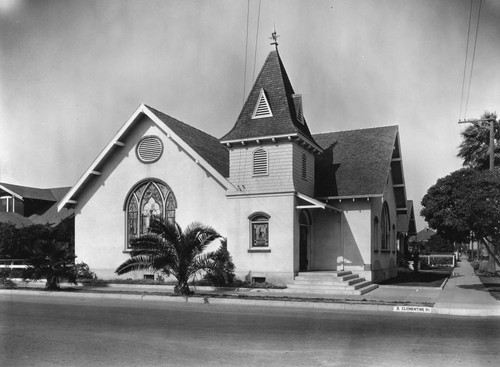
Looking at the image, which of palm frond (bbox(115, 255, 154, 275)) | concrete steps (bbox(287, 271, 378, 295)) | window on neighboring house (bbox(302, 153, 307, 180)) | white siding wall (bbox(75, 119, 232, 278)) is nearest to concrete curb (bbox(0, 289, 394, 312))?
palm frond (bbox(115, 255, 154, 275))

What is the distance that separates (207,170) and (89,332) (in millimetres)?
13701

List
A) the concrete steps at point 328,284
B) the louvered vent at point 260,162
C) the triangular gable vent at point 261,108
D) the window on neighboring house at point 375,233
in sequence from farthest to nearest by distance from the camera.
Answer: the window on neighboring house at point 375,233 → the triangular gable vent at point 261,108 → the louvered vent at point 260,162 → the concrete steps at point 328,284

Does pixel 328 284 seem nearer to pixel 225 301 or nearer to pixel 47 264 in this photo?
pixel 225 301

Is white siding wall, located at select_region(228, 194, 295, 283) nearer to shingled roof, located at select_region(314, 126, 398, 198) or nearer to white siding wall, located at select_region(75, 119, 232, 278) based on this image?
white siding wall, located at select_region(75, 119, 232, 278)

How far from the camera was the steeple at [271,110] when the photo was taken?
22.9m

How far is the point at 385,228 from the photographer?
2898 cm

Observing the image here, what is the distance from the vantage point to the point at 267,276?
22.1 metres

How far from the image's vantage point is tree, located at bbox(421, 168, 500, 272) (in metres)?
18.6

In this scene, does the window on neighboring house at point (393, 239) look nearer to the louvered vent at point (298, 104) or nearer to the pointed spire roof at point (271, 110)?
the pointed spire roof at point (271, 110)

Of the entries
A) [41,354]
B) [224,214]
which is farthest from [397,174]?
[41,354]

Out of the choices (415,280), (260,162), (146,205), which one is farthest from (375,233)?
(146,205)

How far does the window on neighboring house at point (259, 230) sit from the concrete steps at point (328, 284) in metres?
2.20

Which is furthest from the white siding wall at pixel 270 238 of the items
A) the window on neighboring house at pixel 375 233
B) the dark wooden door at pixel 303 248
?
the window on neighboring house at pixel 375 233

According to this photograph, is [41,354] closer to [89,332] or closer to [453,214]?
[89,332]
